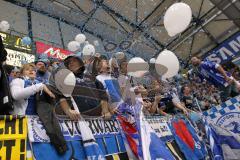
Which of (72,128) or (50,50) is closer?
(72,128)

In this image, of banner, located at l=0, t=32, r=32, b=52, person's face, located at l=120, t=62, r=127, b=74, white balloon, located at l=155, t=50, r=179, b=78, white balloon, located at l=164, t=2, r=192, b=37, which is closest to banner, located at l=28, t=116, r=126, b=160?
person's face, located at l=120, t=62, r=127, b=74

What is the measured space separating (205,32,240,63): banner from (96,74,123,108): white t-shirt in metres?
8.49

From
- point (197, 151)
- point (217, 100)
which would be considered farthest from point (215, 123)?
point (217, 100)

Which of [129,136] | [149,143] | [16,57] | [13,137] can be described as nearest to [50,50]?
[16,57]

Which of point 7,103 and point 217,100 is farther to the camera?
point 217,100

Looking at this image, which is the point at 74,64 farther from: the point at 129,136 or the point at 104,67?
the point at 129,136

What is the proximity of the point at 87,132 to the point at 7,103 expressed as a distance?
74cm

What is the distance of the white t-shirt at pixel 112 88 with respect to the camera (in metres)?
2.87

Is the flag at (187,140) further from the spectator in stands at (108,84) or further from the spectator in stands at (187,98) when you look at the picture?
the spectator in stands at (108,84)

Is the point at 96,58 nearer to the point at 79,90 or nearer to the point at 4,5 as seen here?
the point at 79,90

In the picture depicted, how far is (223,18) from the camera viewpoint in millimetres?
11836

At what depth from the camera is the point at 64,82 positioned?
8.61 ft

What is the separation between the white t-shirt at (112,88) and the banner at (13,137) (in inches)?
34.3

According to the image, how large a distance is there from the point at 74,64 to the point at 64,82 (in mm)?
529
